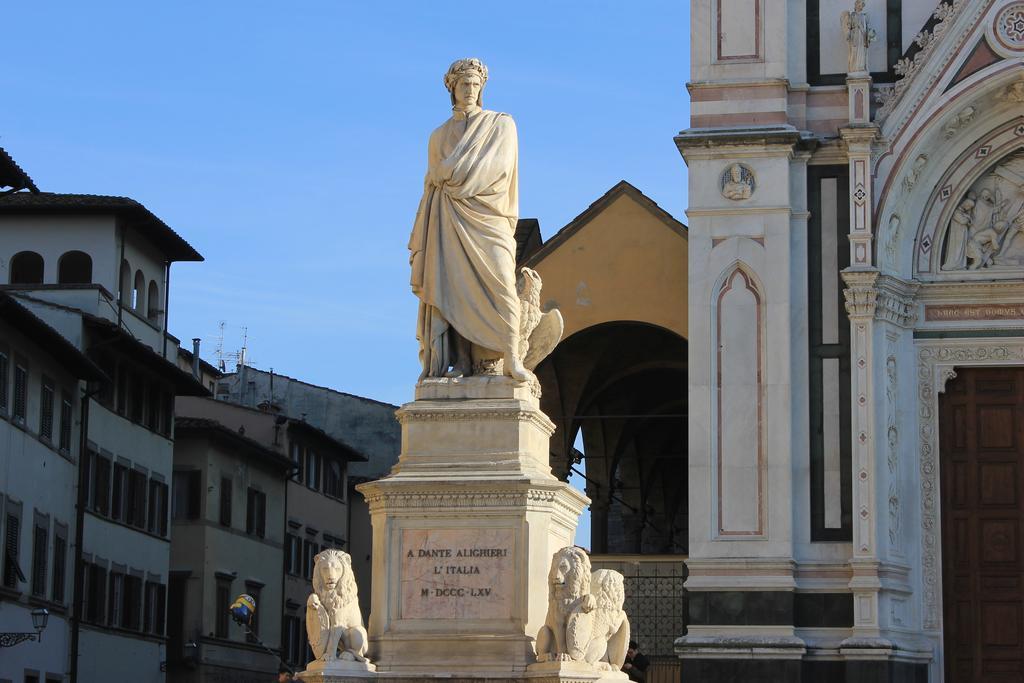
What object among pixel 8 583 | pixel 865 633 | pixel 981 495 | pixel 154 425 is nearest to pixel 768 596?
pixel 865 633

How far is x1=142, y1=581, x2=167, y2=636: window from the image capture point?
5306 cm

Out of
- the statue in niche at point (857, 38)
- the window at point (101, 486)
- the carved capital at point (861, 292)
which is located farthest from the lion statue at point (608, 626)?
the window at point (101, 486)

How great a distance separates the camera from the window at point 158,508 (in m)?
53.8

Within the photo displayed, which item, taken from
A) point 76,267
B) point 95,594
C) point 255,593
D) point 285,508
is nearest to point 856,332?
point 95,594

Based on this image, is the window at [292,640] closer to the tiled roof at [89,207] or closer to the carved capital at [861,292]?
the tiled roof at [89,207]

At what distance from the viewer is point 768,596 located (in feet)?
98.6

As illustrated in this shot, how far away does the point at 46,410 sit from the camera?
4512 centimetres

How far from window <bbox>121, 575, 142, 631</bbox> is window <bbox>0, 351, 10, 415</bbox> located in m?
10.6

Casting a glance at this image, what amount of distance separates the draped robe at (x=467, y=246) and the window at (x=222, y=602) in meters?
39.5

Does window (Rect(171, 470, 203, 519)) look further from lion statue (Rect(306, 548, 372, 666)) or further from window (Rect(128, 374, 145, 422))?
lion statue (Rect(306, 548, 372, 666))

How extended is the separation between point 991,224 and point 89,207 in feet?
91.9

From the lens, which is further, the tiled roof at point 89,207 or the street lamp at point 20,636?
the tiled roof at point 89,207

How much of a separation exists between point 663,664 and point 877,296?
7.01 meters

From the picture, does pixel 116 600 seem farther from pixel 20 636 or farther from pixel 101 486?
pixel 20 636
